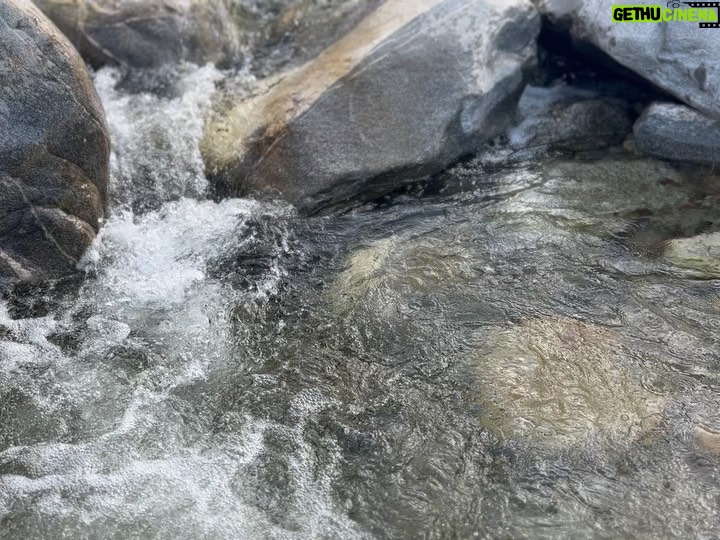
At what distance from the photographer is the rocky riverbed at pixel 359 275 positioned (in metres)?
3.64

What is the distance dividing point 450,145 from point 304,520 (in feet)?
11.8

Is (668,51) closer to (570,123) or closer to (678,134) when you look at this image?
(678,134)

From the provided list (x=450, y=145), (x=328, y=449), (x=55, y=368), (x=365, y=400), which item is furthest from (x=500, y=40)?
(x=55, y=368)

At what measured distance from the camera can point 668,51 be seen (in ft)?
19.4

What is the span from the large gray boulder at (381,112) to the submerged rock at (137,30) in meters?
1.33

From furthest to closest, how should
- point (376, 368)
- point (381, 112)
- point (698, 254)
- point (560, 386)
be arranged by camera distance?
point (381, 112), point (698, 254), point (376, 368), point (560, 386)

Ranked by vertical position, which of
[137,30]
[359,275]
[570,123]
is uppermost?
[137,30]

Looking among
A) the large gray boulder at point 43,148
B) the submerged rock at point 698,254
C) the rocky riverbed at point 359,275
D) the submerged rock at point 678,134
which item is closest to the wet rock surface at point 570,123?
the rocky riverbed at point 359,275

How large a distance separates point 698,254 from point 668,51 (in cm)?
196

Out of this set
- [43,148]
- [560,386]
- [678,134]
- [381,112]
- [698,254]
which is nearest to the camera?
[560,386]

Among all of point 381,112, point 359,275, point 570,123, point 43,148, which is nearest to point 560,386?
point 359,275

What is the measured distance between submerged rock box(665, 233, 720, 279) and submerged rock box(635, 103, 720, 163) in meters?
1.11

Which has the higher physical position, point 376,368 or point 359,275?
point 359,275

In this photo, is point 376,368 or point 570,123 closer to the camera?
point 376,368
